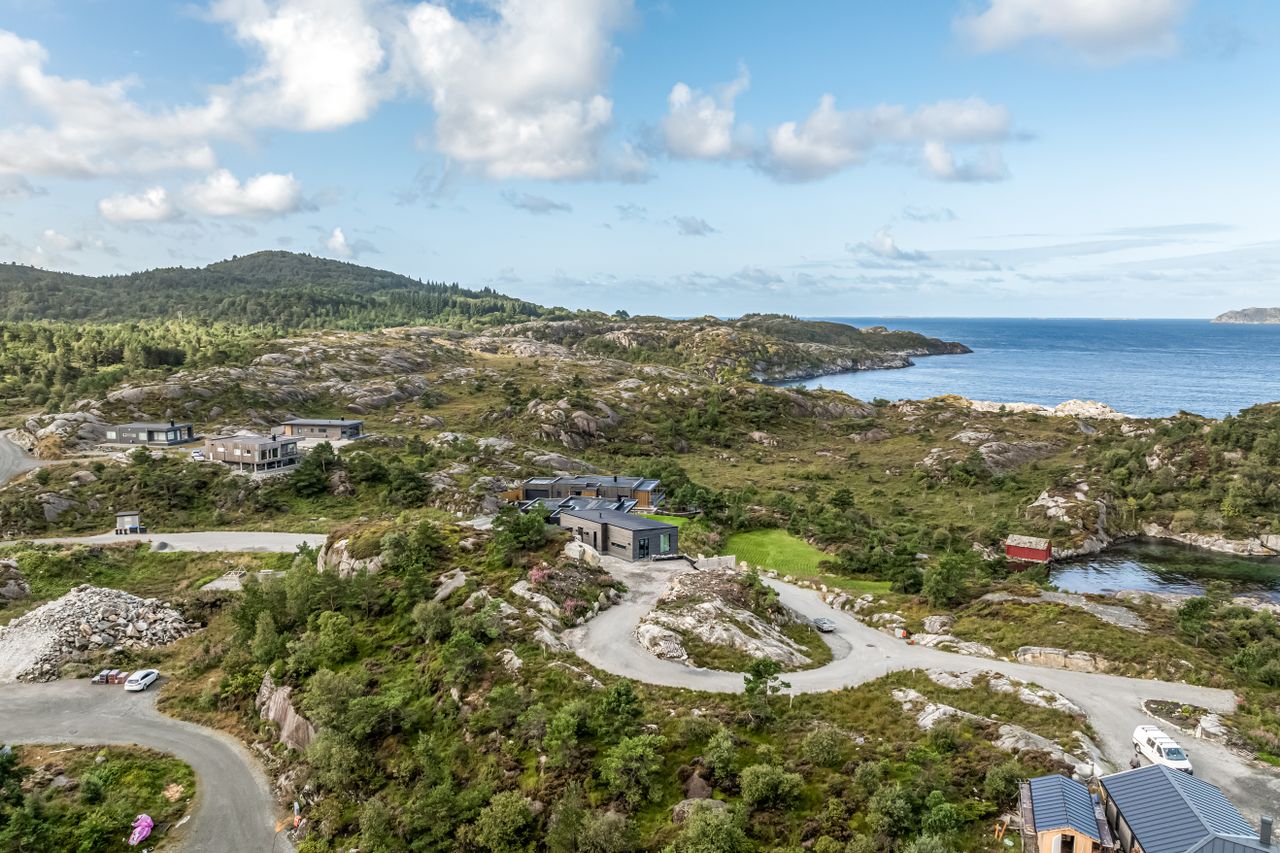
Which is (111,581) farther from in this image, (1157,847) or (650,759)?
(1157,847)

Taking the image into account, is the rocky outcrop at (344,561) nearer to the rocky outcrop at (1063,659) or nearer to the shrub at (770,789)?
the shrub at (770,789)

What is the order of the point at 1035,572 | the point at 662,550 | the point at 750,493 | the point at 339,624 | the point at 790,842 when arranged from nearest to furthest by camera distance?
the point at 790,842
the point at 339,624
the point at 662,550
the point at 1035,572
the point at 750,493

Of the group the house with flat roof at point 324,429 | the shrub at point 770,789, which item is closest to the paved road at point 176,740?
the shrub at point 770,789

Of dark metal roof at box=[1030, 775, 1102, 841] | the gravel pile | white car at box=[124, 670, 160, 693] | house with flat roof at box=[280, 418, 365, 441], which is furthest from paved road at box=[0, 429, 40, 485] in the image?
dark metal roof at box=[1030, 775, 1102, 841]

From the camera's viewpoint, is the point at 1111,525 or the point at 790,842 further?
the point at 1111,525

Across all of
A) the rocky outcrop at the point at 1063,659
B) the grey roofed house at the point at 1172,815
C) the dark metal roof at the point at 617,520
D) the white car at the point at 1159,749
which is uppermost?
the grey roofed house at the point at 1172,815

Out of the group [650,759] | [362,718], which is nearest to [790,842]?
[650,759]

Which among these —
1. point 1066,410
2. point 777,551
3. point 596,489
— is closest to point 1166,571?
point 777,551
